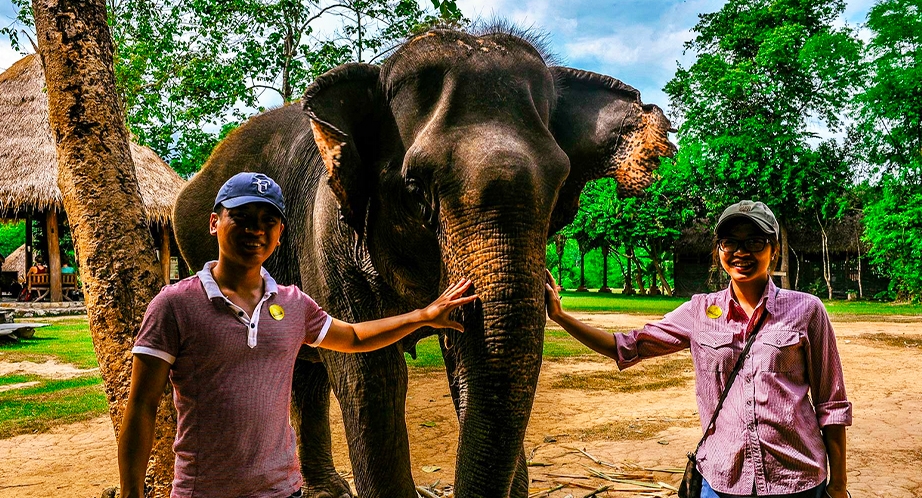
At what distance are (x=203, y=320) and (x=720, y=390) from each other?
5.59ft

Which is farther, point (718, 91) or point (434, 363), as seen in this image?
point (718, 91)

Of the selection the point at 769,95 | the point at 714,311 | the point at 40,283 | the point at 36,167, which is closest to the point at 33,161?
the point at 36,167

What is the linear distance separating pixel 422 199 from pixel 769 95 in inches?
1181

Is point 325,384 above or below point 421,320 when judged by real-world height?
below

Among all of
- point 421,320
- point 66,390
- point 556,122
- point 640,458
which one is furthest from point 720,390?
point 66,390

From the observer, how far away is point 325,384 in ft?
15.3

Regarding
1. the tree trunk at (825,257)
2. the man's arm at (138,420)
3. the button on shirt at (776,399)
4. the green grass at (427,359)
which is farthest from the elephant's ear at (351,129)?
the tree trunk at (825,257)

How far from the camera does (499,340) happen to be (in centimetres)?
226

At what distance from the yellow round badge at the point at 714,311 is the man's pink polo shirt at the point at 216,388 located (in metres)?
1.52

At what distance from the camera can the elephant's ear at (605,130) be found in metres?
3.26

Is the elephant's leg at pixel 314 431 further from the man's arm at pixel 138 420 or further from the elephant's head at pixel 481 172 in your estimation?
the man's arm at pixel 138 420

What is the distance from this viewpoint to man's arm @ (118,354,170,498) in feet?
5.74

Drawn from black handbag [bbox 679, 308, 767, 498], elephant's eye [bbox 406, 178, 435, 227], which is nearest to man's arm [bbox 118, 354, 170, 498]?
elephant's eye [bbox 406, 178, 435, 227]

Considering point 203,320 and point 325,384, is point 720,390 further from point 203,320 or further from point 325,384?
point 325,384
